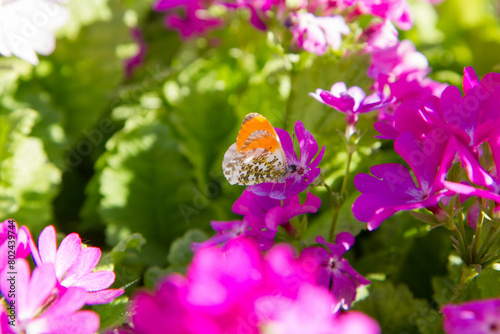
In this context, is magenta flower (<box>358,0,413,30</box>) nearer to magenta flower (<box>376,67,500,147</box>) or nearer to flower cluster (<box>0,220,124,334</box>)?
magenta flower (<box>376,67,500,147</box>)

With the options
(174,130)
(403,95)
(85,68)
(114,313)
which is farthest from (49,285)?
(85,68)

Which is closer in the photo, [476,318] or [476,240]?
[476,318]

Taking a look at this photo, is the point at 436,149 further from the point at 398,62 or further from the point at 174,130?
the point at 174,130

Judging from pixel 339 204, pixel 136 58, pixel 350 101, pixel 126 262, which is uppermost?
pixel 350 101

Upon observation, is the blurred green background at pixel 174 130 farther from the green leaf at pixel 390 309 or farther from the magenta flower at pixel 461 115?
the magenta flower at pixel 461 115

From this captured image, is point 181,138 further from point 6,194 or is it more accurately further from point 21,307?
point 21,307

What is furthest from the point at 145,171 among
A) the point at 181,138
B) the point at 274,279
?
the point at 274,279

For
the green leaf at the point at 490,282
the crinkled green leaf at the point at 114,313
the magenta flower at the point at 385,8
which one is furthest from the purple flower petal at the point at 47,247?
the magenta flower at the point at 385,8
